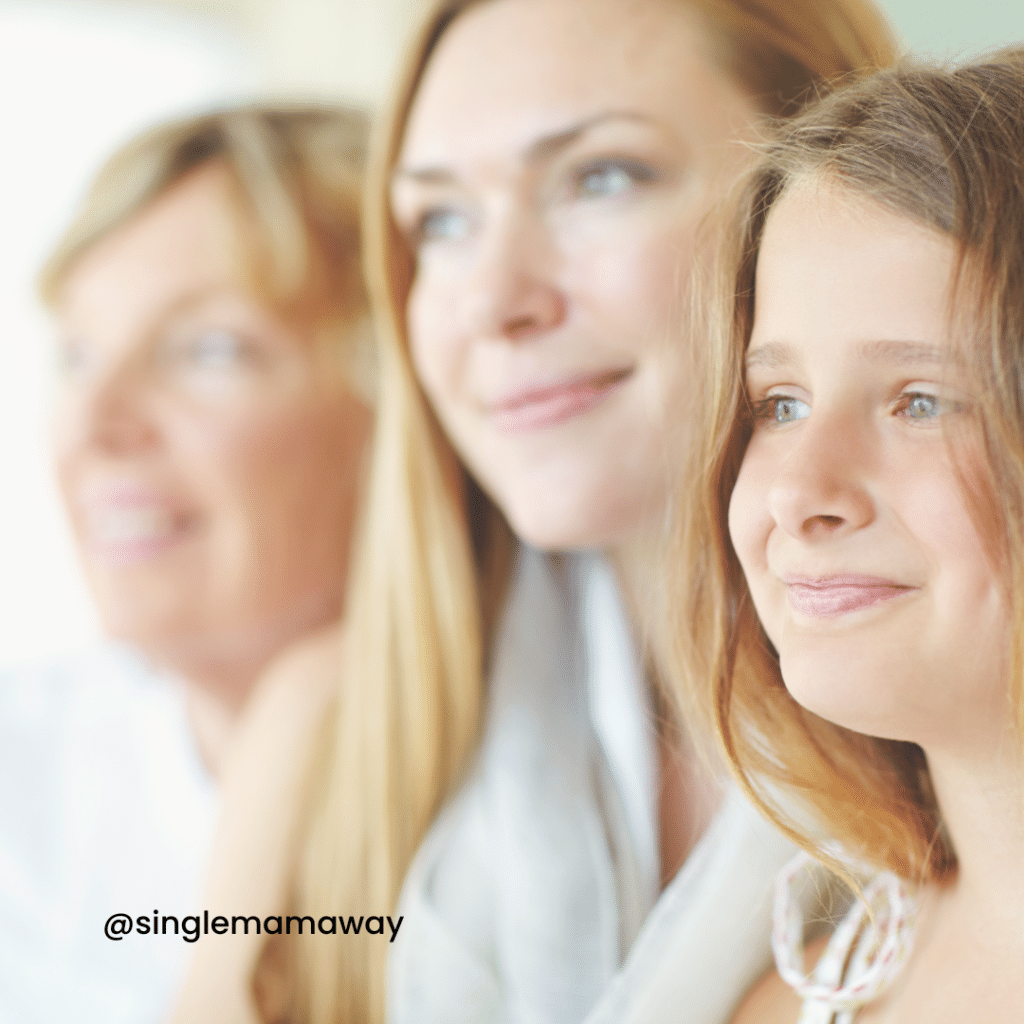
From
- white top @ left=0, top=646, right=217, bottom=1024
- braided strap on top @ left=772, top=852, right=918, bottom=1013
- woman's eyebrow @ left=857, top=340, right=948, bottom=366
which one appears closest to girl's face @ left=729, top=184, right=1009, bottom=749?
woman's eyebrow @ left=857, top=340, right=948, bottom=366

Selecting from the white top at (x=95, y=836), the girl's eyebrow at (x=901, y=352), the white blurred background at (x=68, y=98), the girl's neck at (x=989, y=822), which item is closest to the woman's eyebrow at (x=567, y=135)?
the girl's eyebrow at (x=901, y=352)

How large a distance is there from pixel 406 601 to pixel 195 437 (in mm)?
236

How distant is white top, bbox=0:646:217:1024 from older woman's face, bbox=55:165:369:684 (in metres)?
0.11

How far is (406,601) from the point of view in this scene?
2.36 ft

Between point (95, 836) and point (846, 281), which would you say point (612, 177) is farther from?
point (95, 836)

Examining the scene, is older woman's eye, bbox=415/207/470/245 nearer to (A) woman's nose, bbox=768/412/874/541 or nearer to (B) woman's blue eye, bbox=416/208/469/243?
(B) woman's blue eye, bbox=416/208/469/243

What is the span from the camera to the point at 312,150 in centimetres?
89

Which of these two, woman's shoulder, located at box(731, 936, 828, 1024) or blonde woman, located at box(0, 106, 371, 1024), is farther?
blonde woman, located at box(0, 106, 371, 1024)

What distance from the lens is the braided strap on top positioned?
18.2 inches

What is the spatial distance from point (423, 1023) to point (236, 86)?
109 cm

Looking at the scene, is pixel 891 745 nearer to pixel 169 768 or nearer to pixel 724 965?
pixel 724 965

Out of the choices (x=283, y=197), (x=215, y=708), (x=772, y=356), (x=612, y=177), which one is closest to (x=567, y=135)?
(x=612, y=177)

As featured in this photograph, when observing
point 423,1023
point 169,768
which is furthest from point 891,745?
point 169,768

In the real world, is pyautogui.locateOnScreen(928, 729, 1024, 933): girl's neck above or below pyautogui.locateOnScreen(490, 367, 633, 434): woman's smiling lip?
below
